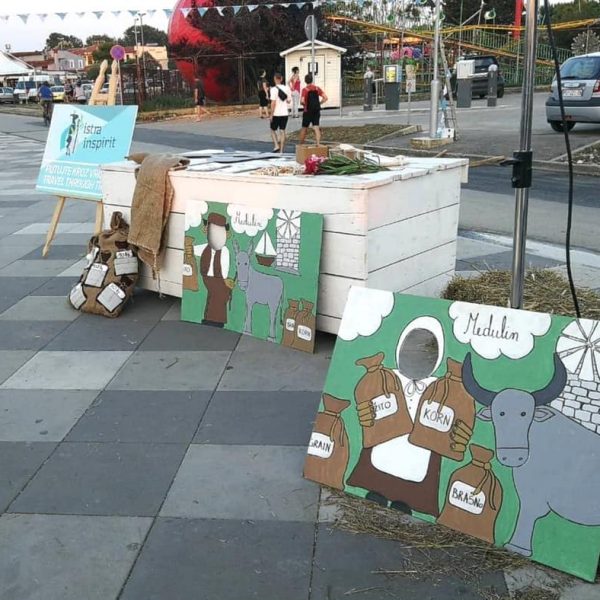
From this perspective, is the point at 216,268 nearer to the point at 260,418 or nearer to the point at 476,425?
the point at 260,418

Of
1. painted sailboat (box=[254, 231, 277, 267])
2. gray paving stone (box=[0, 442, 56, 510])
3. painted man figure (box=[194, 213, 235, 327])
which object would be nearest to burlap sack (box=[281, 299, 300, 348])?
painted sailboat (box=[254, 231, 277, 267])

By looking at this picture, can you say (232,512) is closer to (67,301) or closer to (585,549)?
Result: (585,549)

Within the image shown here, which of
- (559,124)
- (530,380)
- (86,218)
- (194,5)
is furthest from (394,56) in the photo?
(530,380)

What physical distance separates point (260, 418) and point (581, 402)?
5.91 ft

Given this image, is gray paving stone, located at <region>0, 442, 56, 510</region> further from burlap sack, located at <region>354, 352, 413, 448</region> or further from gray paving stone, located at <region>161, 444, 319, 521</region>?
burlap sack, located at <region>354, 352, 413, 448</region>

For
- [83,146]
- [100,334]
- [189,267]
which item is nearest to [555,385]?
[189,267]

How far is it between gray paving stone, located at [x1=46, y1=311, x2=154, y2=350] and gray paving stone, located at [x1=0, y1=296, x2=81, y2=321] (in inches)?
7.1

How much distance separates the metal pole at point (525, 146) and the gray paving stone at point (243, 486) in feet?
4.68

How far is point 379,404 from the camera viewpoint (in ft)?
10.2

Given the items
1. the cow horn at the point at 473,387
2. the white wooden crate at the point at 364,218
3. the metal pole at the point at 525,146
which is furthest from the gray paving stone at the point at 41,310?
the cow horn at the point at 473,387

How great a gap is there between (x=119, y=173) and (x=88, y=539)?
3.74 metres

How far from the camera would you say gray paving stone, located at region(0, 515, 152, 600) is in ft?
8.45

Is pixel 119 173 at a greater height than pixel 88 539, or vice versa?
pixel 119 173

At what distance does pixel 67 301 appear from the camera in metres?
6.10
